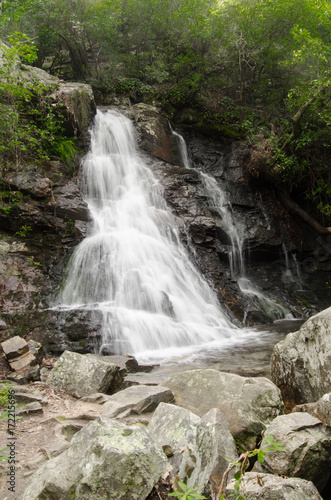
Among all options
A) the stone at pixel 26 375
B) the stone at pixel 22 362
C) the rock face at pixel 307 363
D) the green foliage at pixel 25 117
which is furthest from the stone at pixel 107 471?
the green foliage at pixel 25 117

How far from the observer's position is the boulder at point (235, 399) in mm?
2459

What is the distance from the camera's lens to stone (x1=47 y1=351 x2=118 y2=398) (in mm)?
3883

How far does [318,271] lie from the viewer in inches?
522

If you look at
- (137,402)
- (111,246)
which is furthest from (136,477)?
(111,246)

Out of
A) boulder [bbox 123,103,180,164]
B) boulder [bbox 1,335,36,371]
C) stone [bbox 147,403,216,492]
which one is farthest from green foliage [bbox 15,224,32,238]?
boulder [bbox 123,103,180,164]

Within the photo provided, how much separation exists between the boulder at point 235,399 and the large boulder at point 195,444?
34 centimetres

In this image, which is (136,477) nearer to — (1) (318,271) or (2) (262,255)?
(2) (262,255)

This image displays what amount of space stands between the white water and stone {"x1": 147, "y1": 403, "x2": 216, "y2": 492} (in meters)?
3.63

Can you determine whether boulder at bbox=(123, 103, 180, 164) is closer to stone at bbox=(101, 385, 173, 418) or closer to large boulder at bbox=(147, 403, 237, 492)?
stone at bbox=(101, 385, 173, 418)

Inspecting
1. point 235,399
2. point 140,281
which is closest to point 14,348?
point 235,399

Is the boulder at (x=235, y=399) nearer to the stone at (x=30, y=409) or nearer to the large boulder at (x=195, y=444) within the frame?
the large boulder at (x=195, y=444)

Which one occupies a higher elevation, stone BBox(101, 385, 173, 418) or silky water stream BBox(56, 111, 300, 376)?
silky water stream BBox(56, 111, 300, 376)

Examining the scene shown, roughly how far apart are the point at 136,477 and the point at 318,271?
1327 centimetres

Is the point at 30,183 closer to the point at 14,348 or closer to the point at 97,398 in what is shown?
the point at 14,348
